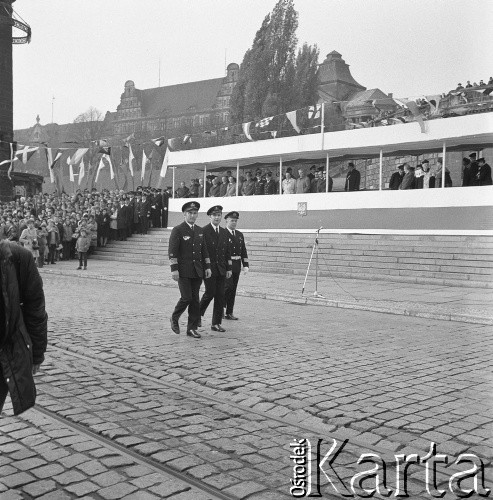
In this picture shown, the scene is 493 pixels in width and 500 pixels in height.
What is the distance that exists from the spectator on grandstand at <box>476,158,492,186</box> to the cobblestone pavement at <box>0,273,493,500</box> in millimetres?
10956

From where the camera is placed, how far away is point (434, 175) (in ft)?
68.4

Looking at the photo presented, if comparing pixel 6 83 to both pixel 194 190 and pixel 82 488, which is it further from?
pixel 82 488

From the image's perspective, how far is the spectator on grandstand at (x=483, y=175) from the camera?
19.4 m

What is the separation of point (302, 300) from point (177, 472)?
9.69 metres

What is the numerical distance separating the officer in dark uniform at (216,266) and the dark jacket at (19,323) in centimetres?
580

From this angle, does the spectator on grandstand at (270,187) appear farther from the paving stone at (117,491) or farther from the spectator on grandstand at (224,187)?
the paving stone at (117,491)

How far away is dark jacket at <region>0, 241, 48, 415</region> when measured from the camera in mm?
3273

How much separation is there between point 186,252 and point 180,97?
89799 millimetres

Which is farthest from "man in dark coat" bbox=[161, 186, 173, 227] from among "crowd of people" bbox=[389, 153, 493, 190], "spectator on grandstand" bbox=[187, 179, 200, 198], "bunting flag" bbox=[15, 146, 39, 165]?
"crowd of people" bbox=[389, 153, 493, 190]

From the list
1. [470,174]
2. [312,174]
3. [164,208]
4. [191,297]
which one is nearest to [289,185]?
[312,174]

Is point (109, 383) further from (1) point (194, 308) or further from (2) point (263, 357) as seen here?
(1) point (194, 308)

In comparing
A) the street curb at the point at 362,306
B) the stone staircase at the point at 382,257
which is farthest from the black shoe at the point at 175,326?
the stone staircase at the point at 382,257

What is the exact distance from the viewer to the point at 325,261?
65.9 ft

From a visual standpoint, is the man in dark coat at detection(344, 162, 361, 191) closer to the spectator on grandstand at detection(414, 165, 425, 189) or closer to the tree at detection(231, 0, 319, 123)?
the spectator on grandstand at detection(414, 165, 425, 189)
